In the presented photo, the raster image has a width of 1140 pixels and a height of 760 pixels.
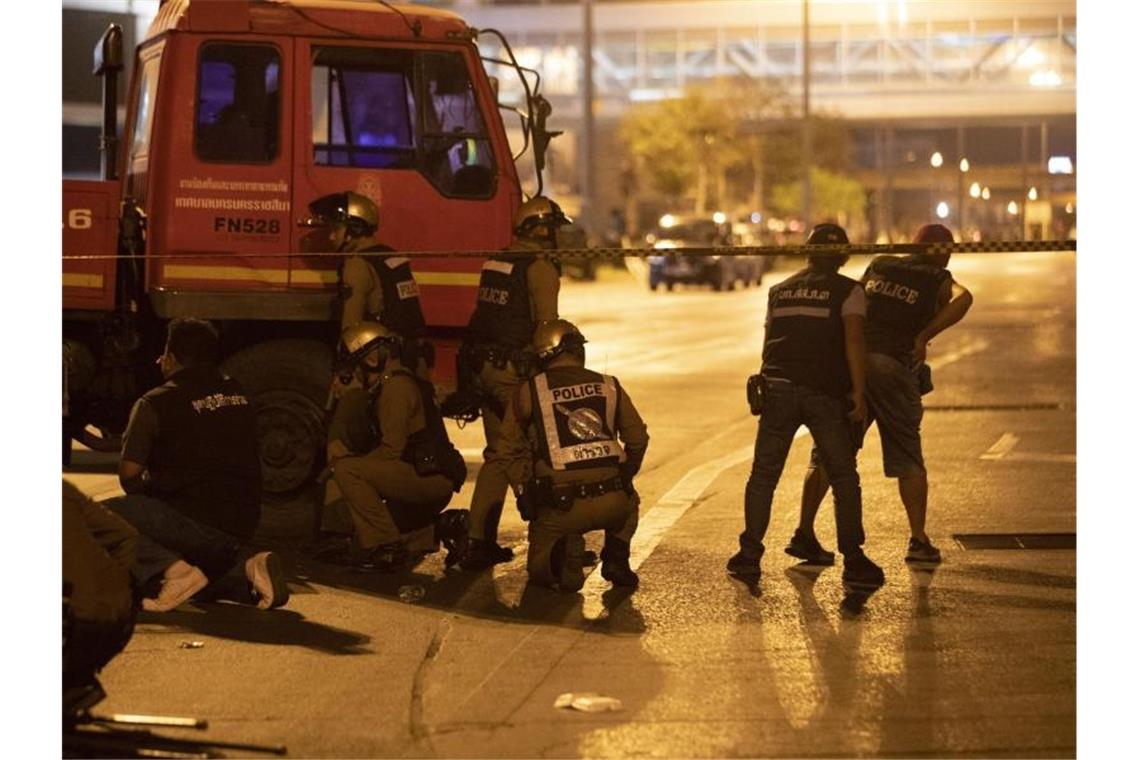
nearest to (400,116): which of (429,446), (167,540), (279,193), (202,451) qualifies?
(279,193)

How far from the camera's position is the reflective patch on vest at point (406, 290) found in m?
10.2

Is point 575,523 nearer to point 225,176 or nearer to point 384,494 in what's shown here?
point 384,494

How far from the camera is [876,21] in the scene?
90812 millimetres

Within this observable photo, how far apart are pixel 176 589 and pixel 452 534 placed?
1983 mm

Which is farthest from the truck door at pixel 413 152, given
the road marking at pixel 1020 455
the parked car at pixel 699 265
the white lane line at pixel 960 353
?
the parked car at pixel 699 265

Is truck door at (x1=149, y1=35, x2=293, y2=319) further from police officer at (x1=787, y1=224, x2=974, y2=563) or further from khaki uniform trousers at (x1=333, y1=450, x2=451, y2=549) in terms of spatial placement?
police officer at (x1=787, y1=224, x2=974, y2=563)

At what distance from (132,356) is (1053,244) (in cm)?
526

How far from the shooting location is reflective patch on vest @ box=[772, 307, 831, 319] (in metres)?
9.41

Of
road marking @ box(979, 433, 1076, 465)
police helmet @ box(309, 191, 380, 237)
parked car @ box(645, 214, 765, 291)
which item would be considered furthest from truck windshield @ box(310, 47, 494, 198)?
parked car @ box(645, 214, 765, 291)

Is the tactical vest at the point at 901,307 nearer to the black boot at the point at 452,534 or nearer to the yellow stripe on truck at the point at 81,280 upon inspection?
the black boot at the point at 452,534

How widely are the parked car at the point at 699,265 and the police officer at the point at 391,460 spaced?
112 feet

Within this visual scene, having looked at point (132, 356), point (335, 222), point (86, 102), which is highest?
point (86, 102)
